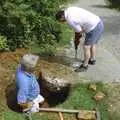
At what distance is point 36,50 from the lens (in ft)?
34.3

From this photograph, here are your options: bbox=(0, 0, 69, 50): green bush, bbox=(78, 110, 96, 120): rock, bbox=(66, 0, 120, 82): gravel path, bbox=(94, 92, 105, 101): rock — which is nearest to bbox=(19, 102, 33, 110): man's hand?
bbox=(78, 110, 96, 120): rock

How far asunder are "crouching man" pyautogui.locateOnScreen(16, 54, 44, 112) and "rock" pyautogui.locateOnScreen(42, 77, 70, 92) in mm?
334

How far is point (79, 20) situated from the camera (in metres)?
9.09

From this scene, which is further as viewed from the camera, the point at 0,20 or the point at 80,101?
the point at 0,20

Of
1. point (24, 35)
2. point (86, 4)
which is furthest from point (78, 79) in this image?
point (86, 4)

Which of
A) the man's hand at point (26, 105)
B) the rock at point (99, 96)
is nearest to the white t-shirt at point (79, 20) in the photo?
the rock at point (99, 96)

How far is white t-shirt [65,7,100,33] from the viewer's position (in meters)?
9.00

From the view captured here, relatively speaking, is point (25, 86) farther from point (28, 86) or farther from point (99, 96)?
point (99, 96)

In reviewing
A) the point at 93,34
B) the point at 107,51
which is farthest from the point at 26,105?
the point at 107,51

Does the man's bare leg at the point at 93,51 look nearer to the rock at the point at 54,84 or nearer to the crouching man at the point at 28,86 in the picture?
the rock at the point at 54,84

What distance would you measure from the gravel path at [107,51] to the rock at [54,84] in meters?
0.81

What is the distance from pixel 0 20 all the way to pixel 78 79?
2.37 m

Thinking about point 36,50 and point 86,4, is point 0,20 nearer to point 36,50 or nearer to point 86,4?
point 36,50

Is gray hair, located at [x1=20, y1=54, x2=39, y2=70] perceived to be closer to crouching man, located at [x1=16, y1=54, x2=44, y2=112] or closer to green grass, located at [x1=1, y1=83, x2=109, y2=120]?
crouching man, located at [x1=16, y1=54, x2=44, y2=112]
